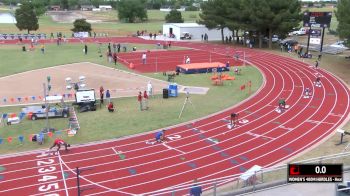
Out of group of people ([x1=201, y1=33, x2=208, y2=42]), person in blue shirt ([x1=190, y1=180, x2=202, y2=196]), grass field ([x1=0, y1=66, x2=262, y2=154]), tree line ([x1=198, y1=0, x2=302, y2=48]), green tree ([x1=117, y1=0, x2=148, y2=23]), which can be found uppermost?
green tree ([x1=117, y1=0, x2=148, y2=23])

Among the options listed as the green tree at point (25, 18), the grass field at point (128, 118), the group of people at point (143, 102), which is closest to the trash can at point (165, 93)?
the grass field at point (128, 118)

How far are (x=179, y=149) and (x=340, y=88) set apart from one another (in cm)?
1973

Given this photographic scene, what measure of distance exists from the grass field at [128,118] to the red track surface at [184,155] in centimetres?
114

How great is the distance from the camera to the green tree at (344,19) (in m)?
39.2

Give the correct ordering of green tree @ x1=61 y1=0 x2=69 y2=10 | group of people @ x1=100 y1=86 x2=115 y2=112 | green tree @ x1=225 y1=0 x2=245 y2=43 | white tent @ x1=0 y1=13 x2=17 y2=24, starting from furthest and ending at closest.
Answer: green tree @ x1=61 y1=0 x2=69 y2=10 → white tent @ x1=0 y1=13 x2=17 y2=24 → green tree @ x1=225 y1=0 x2=245 y2=43 → group of people @ x1=100 y1=86 x2=115 y2=112

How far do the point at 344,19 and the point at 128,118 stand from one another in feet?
83.8

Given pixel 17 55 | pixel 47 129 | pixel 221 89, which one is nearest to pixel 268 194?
pixel 47 129

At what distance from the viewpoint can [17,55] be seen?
51562 mm

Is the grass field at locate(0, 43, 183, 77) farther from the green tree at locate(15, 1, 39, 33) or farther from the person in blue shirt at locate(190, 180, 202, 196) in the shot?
the person in blue shirt at locate(190, 180, 202, 196)

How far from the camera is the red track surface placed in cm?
1744

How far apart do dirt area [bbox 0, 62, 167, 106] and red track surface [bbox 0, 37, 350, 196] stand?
1020 cm
